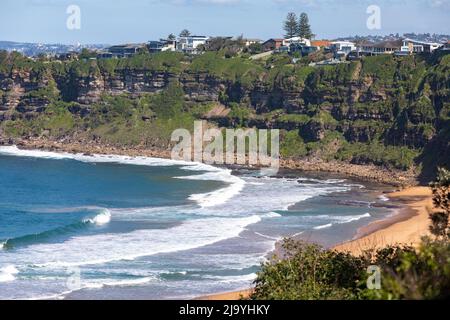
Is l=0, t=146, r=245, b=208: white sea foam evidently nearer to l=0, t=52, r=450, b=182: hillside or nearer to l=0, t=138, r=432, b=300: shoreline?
l=0, t=138, r=432, b=300: shoreline

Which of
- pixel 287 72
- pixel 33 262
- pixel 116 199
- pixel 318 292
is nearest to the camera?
pixel 318 292

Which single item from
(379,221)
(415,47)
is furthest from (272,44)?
(379,221)

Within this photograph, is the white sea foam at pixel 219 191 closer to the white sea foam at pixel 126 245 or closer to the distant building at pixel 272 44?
the white sea foam at pixel 126 245

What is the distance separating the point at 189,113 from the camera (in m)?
100

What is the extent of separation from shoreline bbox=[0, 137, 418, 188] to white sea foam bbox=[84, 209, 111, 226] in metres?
24.5

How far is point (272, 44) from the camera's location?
117688 mm

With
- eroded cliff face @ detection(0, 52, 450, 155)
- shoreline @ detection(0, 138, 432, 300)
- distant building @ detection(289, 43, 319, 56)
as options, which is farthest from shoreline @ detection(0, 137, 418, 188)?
distant building @ detection(289, 43, 319, 56)

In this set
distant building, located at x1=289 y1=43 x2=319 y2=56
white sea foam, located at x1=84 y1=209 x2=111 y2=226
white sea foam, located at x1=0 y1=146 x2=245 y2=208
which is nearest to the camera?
white sea foam, located at x1=84 y1=209 x2=111 y2=226

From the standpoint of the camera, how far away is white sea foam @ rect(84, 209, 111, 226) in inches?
2025

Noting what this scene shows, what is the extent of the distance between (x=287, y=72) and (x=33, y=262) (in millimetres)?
57426

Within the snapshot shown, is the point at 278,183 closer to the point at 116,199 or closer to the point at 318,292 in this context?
the point at 116,199

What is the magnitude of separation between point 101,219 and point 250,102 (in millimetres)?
45227

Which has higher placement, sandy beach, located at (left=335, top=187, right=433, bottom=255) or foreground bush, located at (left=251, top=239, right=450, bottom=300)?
foreground bush, located at (left=251, top=239, right=450, bottom=300)
